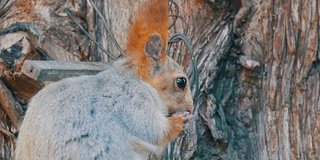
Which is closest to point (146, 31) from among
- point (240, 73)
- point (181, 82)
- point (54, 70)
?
point (181, 82)

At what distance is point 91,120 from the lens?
2088mm

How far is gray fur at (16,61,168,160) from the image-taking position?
2.06 m

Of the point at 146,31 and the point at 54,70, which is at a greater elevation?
the point at 146,31

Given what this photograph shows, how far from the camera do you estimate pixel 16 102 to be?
263cm

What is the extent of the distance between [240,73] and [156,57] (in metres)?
0.47

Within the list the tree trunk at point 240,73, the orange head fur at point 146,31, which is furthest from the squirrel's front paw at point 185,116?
the tree trunk at point 240,73

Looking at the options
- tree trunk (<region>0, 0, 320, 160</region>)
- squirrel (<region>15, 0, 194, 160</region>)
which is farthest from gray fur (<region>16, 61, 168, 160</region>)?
tree trunk (<region>0, 0, 320, 160</region>)

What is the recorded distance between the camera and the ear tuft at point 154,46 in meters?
2.18

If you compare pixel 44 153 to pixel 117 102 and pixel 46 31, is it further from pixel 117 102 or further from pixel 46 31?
pixel 46 31

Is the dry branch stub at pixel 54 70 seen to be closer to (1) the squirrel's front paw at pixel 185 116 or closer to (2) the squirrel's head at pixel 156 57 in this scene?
(2) the squirrel's head at pixel 156 57

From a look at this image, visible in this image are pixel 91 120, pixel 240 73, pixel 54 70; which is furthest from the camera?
pixel 240 73

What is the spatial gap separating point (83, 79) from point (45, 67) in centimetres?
15

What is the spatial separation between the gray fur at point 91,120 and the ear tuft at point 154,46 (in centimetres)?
9

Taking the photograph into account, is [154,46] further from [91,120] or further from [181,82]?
[91,120]
